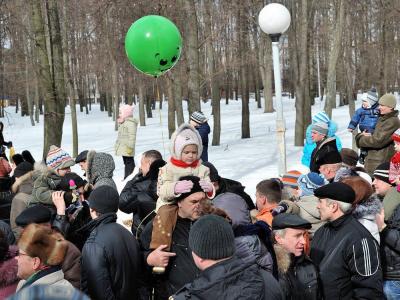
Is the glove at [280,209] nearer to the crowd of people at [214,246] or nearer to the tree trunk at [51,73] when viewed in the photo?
the crowd of people at [214,246]

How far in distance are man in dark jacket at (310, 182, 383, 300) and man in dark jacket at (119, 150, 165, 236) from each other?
6.78 feet

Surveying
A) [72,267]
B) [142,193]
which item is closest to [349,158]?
[142,193]

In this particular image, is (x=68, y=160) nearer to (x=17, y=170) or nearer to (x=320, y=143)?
(x=17, y=170)

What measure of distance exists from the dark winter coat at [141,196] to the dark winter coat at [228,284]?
259 cm

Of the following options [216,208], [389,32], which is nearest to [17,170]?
[216,208]

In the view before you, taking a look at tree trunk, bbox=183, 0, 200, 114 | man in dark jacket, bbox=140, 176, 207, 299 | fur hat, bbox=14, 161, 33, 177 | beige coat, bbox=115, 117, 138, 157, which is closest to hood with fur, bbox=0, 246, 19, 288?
man in dark jacket, bbox=140, 176, 207, 299

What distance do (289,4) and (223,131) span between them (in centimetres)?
744

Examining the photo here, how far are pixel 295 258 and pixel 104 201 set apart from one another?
142cm

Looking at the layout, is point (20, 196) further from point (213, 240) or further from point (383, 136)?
point (383, 136)

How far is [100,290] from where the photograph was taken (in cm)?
331

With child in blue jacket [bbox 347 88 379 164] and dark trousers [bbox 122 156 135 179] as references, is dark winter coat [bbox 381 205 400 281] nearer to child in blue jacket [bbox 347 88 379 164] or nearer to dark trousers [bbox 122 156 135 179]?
child in blue jacket [bbox 347 88 379 164]

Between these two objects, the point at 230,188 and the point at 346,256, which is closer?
the point at 346,256

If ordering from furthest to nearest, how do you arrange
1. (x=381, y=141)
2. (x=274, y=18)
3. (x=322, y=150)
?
1. (x=274, y=18)
2. (x=381, y=141)
3. (x=322, y=150)

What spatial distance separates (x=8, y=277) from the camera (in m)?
3.09
